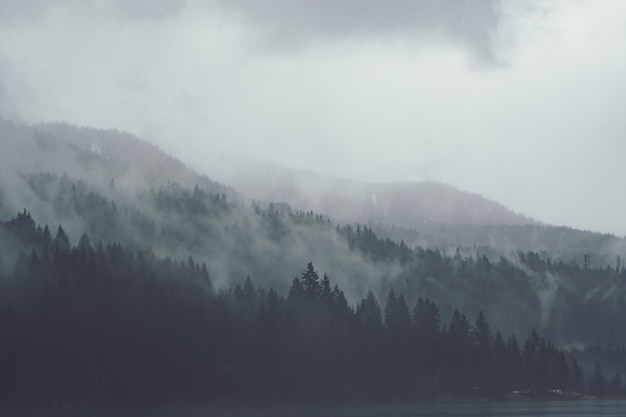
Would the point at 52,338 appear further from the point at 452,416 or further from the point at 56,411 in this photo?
the point at 452,416

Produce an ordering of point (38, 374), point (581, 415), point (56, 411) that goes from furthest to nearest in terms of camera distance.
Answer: point (38, 374) → point (56, 411) → point (581, 415)

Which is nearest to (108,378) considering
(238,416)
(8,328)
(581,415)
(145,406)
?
(145,406)

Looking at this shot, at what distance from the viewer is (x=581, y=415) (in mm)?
167500

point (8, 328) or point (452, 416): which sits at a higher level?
point (8, 328)

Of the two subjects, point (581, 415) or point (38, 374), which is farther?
point (38, 374)

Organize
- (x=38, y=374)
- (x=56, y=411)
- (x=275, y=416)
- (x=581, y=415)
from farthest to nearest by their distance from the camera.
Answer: (x=38, y=374) → (x=56, y=411) → (x=581, y=415) → (x=275, y=416)

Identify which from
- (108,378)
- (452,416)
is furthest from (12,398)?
(452,416)

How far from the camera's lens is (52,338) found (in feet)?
650

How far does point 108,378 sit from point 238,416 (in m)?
50.8

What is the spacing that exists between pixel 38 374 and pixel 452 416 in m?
84.6

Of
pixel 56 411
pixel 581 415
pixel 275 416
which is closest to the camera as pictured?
pixel 275 416

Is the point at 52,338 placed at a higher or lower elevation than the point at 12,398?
higher

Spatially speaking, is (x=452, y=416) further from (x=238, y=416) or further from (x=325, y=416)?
(x=238, y=416)

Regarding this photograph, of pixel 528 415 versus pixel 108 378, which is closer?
pixel 528 415
